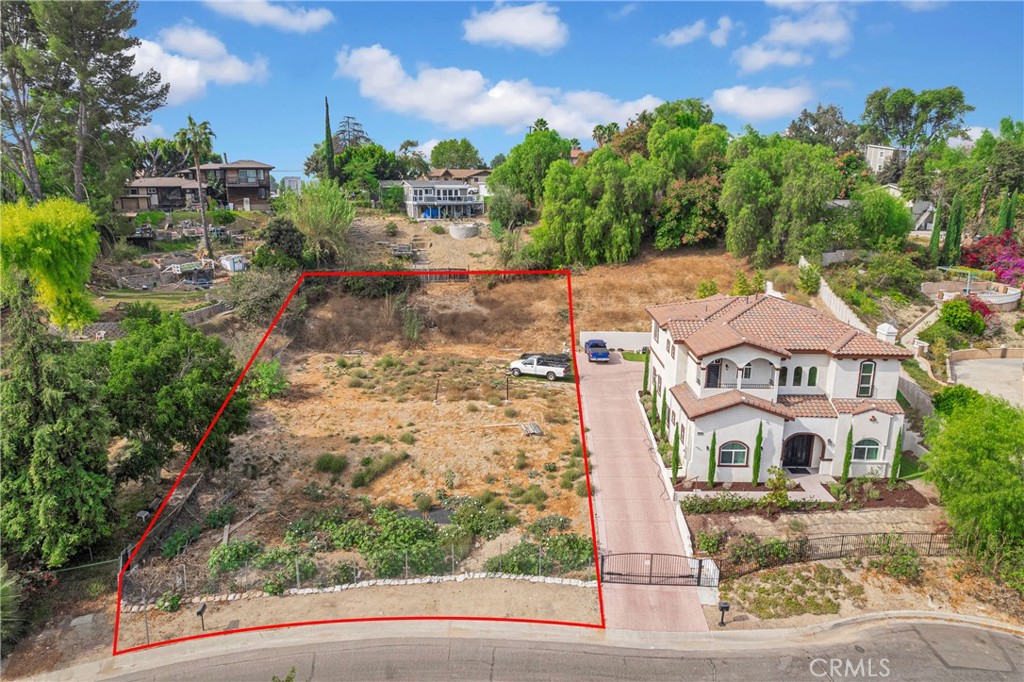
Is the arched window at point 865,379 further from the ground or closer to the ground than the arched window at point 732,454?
further from the ground

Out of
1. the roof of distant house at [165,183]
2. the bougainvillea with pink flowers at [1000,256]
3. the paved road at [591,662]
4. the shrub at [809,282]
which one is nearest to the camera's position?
the paved road at [591,662]

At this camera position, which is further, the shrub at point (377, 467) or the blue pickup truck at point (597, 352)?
the blue pickup truck at point (597, 352)

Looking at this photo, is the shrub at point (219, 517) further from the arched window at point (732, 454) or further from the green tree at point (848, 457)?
the green tree at point (848, 457)

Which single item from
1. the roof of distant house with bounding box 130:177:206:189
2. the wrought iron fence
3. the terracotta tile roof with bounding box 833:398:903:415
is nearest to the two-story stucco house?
the terracotta tile roof with bounding box 833:398:903:415

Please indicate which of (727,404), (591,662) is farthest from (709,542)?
(591,662)

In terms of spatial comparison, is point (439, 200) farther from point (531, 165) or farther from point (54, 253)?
point (54, 253)

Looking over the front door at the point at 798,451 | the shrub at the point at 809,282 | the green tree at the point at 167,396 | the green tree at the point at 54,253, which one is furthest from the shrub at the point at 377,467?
the shrub at the point at 809,282

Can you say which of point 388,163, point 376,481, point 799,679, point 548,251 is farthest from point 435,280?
point 799,679
